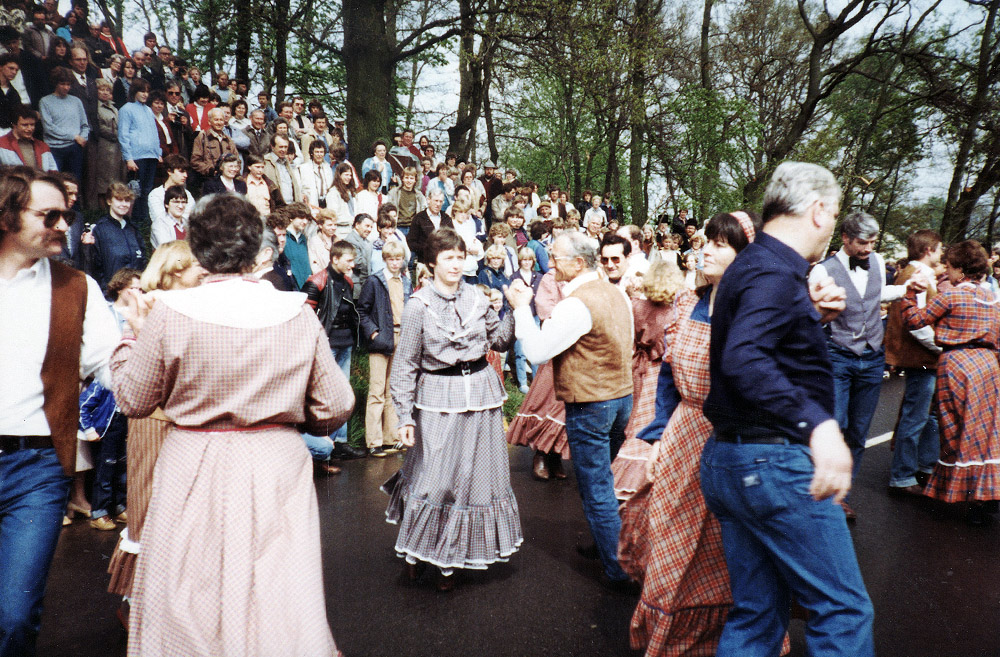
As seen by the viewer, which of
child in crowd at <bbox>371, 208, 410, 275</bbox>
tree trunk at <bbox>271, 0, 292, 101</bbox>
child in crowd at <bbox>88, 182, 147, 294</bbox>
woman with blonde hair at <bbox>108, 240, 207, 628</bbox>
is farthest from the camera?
tree trunk at <bbox>271, 0, 292, 101</bbox>

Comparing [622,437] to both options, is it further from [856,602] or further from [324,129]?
[324,129]

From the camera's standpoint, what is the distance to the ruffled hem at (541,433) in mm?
6211

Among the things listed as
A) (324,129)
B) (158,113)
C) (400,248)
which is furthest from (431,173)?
(400,248)

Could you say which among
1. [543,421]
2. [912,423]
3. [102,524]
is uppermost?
[912,423]

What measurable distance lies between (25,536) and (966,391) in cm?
616

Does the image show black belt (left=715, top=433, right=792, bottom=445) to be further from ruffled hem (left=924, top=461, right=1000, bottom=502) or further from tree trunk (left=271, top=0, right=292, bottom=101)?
tree trunk (left=271, top=0, right=292, bottom=101)

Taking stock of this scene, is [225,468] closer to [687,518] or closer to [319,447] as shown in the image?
[687,518]

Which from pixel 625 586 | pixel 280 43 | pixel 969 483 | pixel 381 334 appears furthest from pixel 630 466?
pixel 280 43

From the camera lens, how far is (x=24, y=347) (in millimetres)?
2498

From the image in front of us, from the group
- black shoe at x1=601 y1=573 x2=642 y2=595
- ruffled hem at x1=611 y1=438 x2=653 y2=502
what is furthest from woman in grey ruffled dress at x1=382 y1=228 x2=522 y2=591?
ruffled hem at x1=611 y1=438 x2=653 y2=502

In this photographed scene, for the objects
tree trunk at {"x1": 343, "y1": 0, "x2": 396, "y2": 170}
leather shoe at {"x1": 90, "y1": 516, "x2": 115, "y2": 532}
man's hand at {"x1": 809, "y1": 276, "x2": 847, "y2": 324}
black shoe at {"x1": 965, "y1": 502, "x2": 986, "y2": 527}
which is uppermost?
tree trunk at {"x1": 343, "y1": 0, "x2": 396, "y2": 170}

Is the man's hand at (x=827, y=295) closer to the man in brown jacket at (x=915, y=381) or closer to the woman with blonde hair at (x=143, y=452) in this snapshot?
the woman with blonde hair at (x=143, y=452)

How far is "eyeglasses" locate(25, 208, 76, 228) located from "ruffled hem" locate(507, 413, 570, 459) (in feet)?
14.2

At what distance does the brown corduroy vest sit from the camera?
8.34 feet
